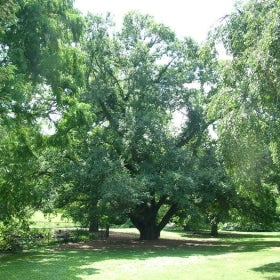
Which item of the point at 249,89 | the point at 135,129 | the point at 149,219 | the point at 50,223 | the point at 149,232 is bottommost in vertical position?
the point at 149,232

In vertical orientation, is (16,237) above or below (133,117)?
below

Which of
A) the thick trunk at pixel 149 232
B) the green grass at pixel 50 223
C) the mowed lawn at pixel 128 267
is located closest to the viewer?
the mowed lawn at pixel 128 267

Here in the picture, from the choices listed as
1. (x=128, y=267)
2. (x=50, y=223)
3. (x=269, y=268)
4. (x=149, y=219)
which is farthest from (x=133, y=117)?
(x=50, y=223)

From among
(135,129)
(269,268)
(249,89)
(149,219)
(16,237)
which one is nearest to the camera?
(249,89)

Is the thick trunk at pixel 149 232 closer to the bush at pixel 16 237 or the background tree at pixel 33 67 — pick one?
the bush at pixel 16 237

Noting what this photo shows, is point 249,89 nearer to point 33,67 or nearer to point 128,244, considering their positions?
point 33,67

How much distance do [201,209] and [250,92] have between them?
18691mm

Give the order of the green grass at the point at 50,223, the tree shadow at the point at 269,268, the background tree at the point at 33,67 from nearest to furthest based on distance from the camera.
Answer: the background tree at the point at 33,67, the tree shadow at the point at 269,268, the green grass at the point at 50,223

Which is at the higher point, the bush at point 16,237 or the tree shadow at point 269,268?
the bush at point 16,237

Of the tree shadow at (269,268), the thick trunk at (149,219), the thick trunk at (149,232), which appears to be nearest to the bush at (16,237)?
the thick trunk at (149,219)

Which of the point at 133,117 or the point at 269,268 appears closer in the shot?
the point at 269,268

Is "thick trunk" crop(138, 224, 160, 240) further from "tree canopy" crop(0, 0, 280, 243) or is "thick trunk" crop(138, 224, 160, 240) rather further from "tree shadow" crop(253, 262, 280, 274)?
"tree shadow" crop(253, 262, 280, 274)

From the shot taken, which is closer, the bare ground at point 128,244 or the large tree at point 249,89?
the large tree at point 249,89

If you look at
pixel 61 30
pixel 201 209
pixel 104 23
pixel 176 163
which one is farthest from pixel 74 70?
pixel 201 209
